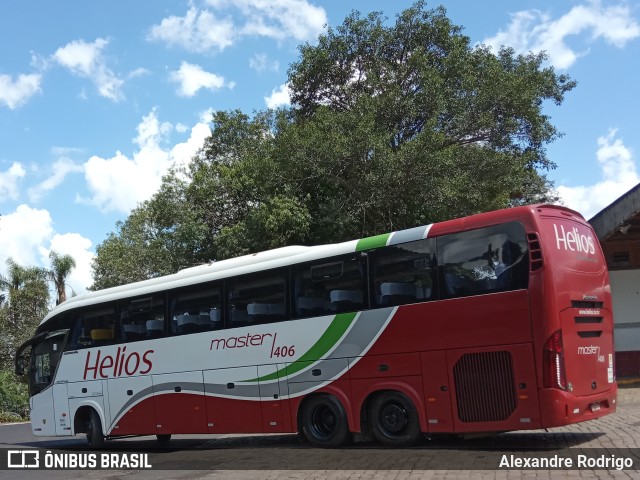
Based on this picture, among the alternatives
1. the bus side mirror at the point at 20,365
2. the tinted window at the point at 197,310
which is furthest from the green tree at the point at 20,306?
the tinted window at the point at 197,310

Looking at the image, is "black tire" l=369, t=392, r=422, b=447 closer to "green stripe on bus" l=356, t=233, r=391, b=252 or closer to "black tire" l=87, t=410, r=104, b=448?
"green stripe on bus" l=356, t=233, r=391, b=252

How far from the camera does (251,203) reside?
2403 cm

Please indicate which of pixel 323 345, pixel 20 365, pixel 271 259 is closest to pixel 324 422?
pixel 323 345

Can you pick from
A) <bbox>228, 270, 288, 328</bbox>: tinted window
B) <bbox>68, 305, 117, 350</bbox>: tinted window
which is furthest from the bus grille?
<bbox>68, 305, 117, 350</bbox>: tinted window

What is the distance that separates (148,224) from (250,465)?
22028 mm

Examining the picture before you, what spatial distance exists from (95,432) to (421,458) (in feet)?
27.8

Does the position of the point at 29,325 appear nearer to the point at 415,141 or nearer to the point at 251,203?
the point at 251,203

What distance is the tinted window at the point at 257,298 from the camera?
38.2 ft

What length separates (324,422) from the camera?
1134 cm

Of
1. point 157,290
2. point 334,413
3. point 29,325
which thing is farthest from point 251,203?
point 29,325

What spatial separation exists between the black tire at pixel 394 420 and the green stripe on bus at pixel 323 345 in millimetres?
1171

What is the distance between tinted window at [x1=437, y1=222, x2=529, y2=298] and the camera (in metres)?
8.98

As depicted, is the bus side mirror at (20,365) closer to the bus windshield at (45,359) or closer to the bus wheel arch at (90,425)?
the bus windshield at (45,359)

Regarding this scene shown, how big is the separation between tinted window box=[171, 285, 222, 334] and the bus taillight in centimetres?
614
